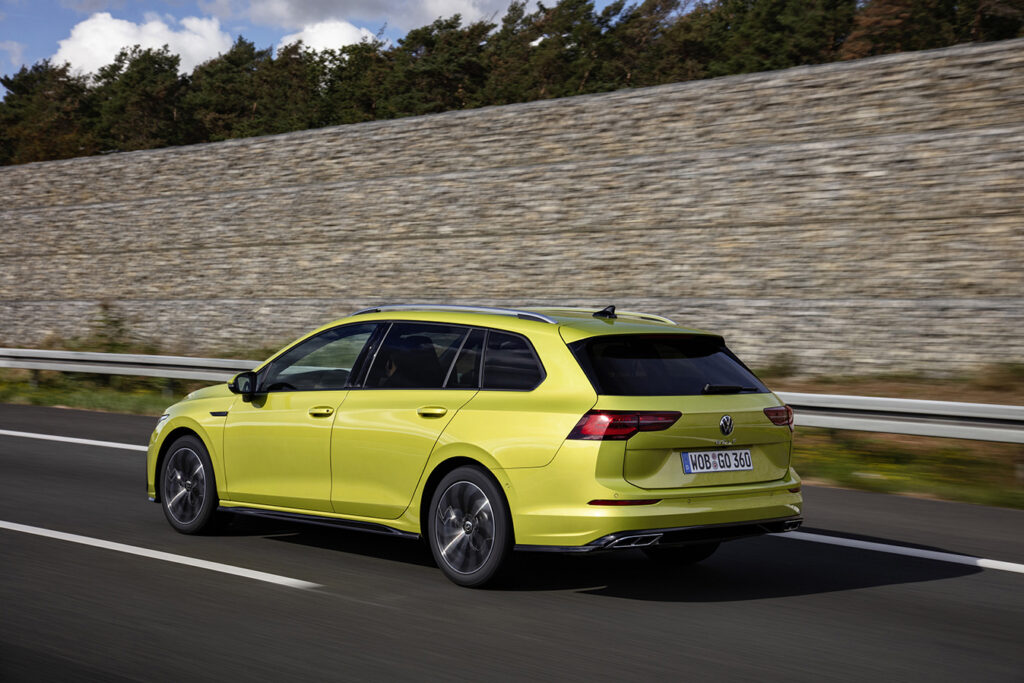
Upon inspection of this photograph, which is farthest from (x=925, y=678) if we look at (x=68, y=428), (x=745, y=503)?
(x=68, y=428)

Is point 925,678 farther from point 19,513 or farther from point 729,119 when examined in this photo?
point 729,119

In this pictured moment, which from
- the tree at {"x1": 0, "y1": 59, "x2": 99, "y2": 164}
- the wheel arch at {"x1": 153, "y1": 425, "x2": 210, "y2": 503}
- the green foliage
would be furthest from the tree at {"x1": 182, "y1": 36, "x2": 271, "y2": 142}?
the wheel arch at {"x1": 153, "y1": 425, "x2": 210, "y2": 503}

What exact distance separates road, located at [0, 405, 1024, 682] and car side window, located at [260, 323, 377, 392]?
106 centimetres

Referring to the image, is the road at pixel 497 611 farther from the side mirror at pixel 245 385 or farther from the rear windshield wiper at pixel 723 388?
the rear windshield wiper at pixel 723 388

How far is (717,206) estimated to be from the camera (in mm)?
17906

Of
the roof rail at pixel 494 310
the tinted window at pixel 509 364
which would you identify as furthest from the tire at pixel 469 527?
the roof rail at pixel 494 310

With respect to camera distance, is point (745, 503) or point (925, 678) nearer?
point (925, 678)

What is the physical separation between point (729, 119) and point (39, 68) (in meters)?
93.7

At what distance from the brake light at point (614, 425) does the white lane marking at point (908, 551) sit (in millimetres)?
1966

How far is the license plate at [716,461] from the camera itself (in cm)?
622

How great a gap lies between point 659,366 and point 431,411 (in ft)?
4.25

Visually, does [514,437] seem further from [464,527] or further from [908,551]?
[908,551]

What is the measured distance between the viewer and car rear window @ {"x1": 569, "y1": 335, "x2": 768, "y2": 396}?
6.30 m

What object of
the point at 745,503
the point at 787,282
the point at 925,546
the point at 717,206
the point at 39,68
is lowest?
the point at 925,546
